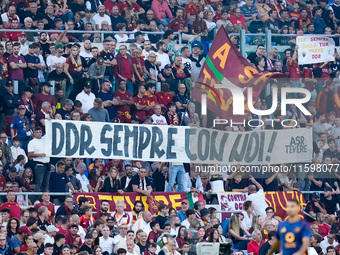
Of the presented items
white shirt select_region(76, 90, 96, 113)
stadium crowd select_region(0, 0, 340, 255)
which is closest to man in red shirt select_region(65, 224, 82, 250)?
stadium crowd select_region(0, 0, 340, 255)

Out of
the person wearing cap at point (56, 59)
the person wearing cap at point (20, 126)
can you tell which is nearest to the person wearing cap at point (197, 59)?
the person wearing cap at point (56, 59)

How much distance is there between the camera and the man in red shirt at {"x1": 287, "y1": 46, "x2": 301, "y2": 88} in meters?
27.0

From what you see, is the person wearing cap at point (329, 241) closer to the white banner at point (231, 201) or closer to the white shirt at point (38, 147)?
the white banner at point (231, 201)

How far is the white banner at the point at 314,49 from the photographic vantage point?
27.1m

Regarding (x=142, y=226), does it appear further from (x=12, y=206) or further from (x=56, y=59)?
(x=56, y=59)

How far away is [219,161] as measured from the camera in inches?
920

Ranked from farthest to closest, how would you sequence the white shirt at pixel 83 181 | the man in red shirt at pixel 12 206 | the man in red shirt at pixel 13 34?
1. the man in red shirt at pixel 13 34
2. the white shirt at pixel 83 181
3. the man in red shirt at pixel 12 206

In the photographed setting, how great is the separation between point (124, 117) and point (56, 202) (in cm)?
368

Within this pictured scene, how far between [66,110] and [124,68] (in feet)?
8.61

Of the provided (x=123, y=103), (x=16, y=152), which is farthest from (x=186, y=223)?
(x=123, y=103)

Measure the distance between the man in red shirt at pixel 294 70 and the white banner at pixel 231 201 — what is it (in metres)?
5.41

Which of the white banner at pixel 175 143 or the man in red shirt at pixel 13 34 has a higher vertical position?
the man in red shirt at pixel 13 34

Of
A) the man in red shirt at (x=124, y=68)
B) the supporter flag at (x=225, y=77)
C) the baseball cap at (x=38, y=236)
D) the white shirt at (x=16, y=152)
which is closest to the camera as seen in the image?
the baseball cap at (x=38, y=236)

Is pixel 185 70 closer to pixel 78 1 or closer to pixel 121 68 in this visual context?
pixel 121 68
